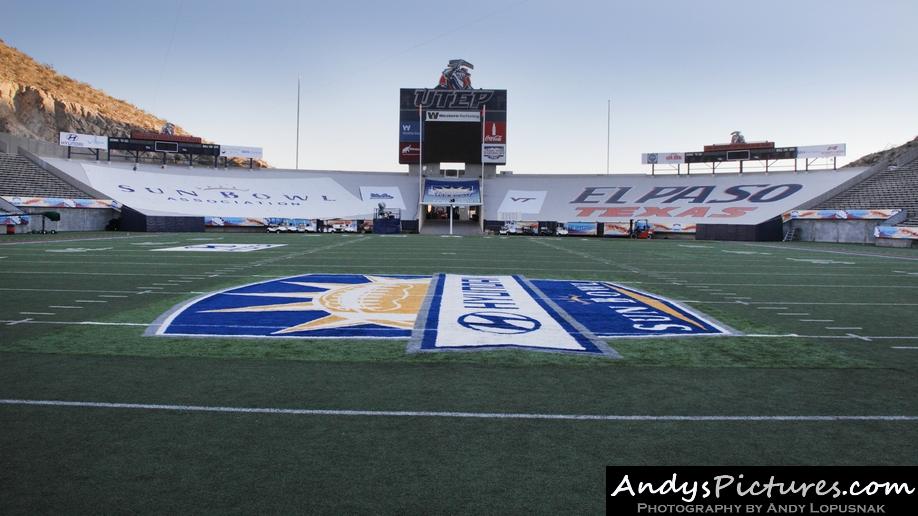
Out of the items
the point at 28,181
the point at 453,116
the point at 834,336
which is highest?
the point at 453,116

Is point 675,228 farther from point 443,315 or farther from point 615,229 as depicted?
point 443,315

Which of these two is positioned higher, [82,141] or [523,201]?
[82,141]

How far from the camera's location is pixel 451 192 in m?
56.0

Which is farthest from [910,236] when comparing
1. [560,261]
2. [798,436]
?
[798,436]

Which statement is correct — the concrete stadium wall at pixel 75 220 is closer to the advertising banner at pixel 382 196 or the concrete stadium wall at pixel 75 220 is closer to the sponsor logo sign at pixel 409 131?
the advertising banner at pixel 382 196

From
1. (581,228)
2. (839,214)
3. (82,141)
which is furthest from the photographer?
(82,141)

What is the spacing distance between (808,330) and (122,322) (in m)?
9.61

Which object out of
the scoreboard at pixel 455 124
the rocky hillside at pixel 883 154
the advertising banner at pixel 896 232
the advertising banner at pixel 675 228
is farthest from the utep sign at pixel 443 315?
the rocky hillside at pixel 883 154

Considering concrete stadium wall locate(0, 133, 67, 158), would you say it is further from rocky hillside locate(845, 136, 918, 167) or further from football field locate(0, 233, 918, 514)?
rocky hillside locate(845, 136, 918, 167)

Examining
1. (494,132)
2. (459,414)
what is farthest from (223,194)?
(459,414)

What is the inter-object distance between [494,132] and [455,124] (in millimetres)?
3560

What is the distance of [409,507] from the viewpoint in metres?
3.21

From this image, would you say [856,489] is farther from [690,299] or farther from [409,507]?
[690,299]

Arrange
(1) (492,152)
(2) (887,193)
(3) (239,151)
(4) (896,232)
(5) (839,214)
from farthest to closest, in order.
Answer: (3) (239,151), (1) (492,152), (2) (887,193), (5) (839,214), (4) (896,232)
